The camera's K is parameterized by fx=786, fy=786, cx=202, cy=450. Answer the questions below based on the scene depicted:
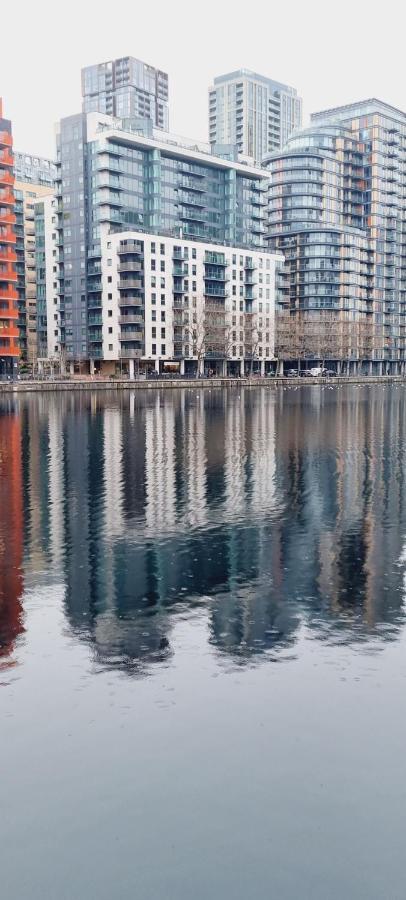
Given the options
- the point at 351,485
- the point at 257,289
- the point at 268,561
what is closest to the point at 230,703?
the point at 268,561

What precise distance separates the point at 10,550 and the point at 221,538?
4701mm

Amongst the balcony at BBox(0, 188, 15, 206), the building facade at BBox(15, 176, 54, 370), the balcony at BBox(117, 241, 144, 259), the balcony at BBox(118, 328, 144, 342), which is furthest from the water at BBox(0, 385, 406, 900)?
the building facade at BBox(15, 176, 54, 370)

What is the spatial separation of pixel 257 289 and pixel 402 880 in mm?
165693

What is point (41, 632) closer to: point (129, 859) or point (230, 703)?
point (230, 703)

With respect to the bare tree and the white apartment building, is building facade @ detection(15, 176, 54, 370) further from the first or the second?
the bare tree

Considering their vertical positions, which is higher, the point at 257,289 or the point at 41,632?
the point at 257,289

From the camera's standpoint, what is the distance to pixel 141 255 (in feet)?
451

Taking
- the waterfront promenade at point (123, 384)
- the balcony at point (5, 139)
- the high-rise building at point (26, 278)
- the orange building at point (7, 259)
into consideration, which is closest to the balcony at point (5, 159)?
the orange building at point (7, 259)

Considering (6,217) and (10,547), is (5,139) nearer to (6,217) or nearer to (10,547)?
(6,217)

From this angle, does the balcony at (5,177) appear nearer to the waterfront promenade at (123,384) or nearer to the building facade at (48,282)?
the waterfront promenade at (123,384)

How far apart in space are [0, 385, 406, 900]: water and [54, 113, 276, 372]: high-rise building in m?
120

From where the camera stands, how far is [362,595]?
1384cm

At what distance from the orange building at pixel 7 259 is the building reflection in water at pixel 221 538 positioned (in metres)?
90.9

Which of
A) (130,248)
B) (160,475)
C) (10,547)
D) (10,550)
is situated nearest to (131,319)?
(130,248)
